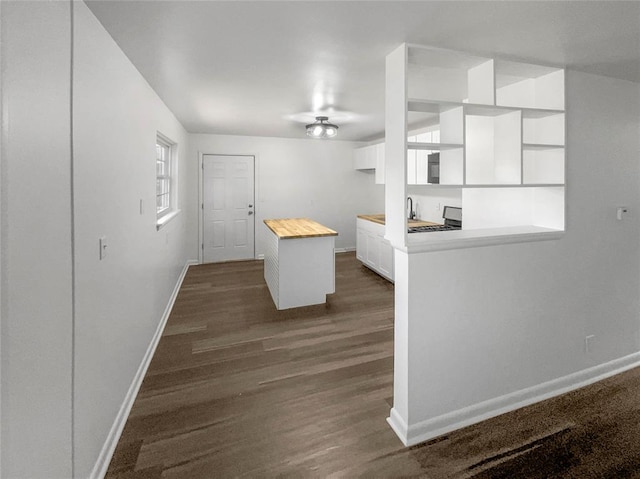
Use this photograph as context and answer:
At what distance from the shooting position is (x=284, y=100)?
11.0ft

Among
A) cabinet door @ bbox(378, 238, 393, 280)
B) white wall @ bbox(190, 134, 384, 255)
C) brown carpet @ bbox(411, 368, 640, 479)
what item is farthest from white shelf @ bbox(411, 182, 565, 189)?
white wall @ bbox(190, 134, 384, 255)

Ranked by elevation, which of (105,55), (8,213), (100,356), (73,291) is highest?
(105,55)

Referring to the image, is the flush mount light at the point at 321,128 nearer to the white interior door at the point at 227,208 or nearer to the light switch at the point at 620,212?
the white interior door at the point at 227,208

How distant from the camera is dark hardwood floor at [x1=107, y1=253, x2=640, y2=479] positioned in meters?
1.72

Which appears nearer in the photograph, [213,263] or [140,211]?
[140,211]

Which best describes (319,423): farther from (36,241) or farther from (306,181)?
(306,181)

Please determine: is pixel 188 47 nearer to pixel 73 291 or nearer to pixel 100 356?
pixel 73 291

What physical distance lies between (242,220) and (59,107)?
16.5 ft

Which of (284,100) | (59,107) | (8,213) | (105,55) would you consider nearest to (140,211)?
(105,55)

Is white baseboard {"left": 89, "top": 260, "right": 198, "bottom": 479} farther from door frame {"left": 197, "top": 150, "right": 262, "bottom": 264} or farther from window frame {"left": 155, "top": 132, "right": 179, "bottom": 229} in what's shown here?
door frame {"left": 197, "top": 150, "right": 262, "bottom": 264}

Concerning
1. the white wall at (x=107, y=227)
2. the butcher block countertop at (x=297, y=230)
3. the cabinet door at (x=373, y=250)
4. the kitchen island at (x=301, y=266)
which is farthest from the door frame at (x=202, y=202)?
the white wall at (x=107, y=227)

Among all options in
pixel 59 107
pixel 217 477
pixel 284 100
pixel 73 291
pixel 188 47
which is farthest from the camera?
pixel 284 100

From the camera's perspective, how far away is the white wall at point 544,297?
1.94 meters

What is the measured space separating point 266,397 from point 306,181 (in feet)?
15.9
